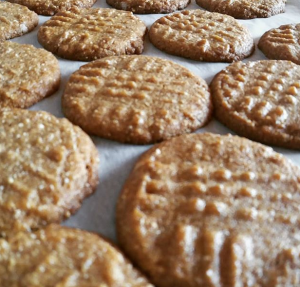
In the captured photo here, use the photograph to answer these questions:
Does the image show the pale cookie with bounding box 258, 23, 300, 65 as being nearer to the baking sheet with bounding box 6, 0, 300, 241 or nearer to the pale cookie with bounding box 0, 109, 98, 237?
the baking sheet with bounding box 6, 0, 300, 241

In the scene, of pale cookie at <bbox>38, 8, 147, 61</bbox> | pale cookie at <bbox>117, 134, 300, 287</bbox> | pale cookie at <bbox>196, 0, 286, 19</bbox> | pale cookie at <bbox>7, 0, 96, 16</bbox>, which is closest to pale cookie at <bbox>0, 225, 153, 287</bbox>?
pale cookie at <bbox>117, 134, 300, 287</bbox>

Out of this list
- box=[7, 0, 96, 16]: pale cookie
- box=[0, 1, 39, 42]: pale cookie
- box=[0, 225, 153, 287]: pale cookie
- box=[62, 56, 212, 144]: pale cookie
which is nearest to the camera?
box=[0, 225, 153, 287]: pale cookie

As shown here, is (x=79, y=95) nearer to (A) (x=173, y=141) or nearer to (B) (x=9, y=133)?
(B) (x=9, y=133)

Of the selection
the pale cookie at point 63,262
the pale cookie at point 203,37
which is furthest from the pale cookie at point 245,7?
the pale cookie at point 63,262

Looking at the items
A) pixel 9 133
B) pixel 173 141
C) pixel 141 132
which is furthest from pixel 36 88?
pixel 173 141

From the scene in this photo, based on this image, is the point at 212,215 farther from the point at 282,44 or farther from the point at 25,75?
the point at 282,44
